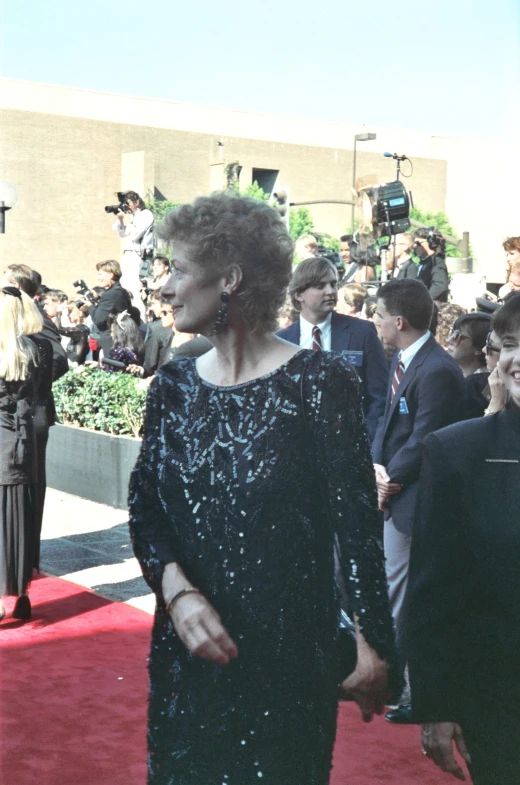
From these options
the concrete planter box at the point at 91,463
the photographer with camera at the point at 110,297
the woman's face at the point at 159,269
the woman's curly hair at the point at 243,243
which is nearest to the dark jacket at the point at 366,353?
the woman's curly hair at the point at 243,243

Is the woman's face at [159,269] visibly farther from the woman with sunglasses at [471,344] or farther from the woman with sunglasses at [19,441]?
the woman with sunglasses at [471,344]

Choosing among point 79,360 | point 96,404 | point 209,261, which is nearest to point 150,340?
point 96,404

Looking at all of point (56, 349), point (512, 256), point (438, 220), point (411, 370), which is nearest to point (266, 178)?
point (438, 220)

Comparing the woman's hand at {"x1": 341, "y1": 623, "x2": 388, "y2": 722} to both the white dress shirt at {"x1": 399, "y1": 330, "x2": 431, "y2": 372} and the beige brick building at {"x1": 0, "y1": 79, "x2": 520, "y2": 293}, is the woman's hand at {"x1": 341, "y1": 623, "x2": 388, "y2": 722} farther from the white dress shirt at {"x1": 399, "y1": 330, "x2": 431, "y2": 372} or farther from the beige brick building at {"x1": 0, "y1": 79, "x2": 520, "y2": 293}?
the beige brick building at {"x1": 0, "y1": 79, "x2": 520, "y2": 293}

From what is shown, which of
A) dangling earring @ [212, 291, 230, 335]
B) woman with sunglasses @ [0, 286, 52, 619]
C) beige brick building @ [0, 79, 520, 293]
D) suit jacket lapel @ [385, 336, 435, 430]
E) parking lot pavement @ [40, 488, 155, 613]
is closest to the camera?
dangling earring @ [212, 291, 230, 335]

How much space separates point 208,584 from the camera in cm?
242

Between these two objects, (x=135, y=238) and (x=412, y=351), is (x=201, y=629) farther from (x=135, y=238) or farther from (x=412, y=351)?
(x=135, y=238)

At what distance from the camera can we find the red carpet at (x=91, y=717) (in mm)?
4320

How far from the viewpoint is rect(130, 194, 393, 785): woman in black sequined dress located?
2.37m

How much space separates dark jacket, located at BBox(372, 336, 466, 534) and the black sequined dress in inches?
113

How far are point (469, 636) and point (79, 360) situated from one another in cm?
1221

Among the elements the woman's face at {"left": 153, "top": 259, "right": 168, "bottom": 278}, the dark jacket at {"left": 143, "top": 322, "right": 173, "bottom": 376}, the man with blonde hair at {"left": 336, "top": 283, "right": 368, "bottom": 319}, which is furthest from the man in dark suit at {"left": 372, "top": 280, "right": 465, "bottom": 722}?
the woman's face at {"left": 153, "top": 259, "right": 168, "bottom": 278}

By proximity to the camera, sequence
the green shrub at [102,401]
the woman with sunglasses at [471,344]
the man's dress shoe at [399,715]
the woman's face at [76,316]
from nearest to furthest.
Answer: the man's dress shoe at [399,715] < the woman with sunglasses at [471,344] < the green shrub at [102,401] < the woman's face at [76,316]

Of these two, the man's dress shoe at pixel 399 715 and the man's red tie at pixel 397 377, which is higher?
the man's red tie at pixel 397 377
